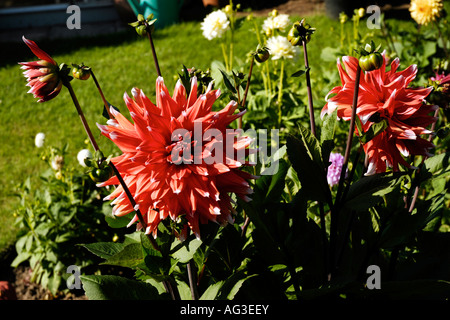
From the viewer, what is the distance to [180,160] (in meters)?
0.84

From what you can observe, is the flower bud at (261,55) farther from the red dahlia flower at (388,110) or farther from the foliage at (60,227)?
the foliage at (60,227)

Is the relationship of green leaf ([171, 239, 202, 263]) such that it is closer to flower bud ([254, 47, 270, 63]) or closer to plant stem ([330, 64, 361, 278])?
plant stem ([330, 64, 361, 278])

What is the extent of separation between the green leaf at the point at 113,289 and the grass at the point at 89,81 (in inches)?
64.0

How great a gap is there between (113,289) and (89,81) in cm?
331

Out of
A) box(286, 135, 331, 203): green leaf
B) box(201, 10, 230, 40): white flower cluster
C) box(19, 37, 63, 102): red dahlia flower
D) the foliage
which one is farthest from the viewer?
box(201, 10, 230, 40): white flower cluster

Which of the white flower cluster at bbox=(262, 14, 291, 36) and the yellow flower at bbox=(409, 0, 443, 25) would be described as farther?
→ the yellow flower at bbox=(409, 0, 443, 25)

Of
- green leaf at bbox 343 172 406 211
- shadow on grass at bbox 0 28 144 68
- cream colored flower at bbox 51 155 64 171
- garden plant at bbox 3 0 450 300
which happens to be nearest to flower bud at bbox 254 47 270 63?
garden plant at bbox 3 0 450 300

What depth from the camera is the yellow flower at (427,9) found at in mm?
2432

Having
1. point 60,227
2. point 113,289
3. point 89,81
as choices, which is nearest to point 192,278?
point 113,289

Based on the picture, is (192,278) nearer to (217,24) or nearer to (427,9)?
(217,24)

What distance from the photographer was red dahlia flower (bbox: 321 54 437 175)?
883 millimetres

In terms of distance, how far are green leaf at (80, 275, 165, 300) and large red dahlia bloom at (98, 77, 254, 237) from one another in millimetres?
144
